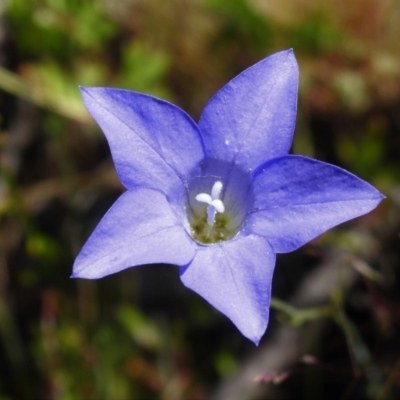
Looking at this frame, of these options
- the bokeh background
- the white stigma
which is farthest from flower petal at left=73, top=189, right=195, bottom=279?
the bokeh background

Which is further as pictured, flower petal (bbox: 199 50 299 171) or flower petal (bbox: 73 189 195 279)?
flower petal (bbox: 199 50 299 171)

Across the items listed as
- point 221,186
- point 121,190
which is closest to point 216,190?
point 221,186

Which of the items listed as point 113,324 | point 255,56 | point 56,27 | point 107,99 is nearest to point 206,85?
point 255,56

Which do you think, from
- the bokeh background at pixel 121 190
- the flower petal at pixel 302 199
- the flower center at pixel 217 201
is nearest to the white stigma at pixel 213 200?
the flower center at pixel 217 201

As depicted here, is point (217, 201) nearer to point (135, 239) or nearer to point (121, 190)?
point (135, 239)

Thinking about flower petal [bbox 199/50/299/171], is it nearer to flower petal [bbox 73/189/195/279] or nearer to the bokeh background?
flower petal [bbox 73/189/195/279]

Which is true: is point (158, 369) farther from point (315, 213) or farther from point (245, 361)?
point (315, 213)

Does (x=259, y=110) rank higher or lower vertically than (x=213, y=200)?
higher
